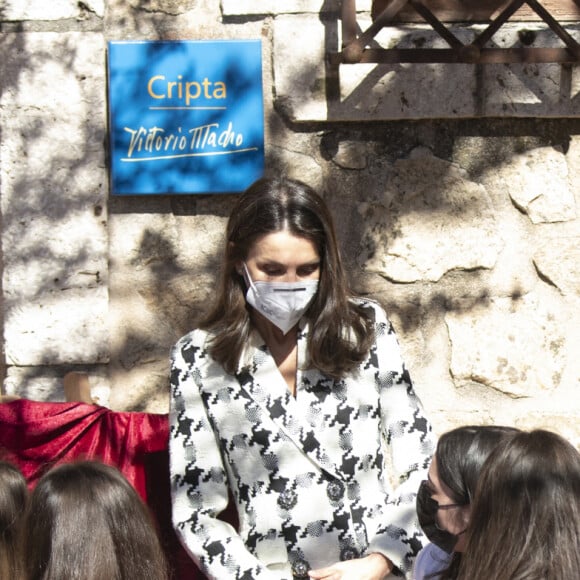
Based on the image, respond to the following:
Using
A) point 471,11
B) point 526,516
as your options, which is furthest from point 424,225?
point 526,516

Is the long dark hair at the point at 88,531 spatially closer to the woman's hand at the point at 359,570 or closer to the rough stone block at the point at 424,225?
the woman's hand at the point at 359,570

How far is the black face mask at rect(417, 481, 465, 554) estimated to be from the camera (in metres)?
2.32

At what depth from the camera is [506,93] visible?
11.6 feet

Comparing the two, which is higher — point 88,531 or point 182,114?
point 182,114

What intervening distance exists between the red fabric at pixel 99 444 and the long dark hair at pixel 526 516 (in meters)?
1.22

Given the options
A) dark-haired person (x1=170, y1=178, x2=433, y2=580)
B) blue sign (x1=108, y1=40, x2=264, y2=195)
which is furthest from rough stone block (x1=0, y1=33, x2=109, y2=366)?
dark-haired person (x1=170, y1=178, x2=433, y2=580)

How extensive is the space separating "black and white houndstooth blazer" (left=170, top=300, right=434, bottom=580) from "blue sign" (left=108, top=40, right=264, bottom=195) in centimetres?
94

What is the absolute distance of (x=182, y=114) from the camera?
344 centimetres

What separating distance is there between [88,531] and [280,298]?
0.77 m

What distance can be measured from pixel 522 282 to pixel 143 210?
4.29 ft

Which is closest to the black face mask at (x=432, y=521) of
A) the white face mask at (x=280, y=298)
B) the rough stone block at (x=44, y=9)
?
the white face mask at (x=280, y=298)

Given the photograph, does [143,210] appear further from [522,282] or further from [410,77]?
[522,282]

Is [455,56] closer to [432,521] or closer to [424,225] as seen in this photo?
[424,225]

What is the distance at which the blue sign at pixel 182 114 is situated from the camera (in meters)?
3.44
